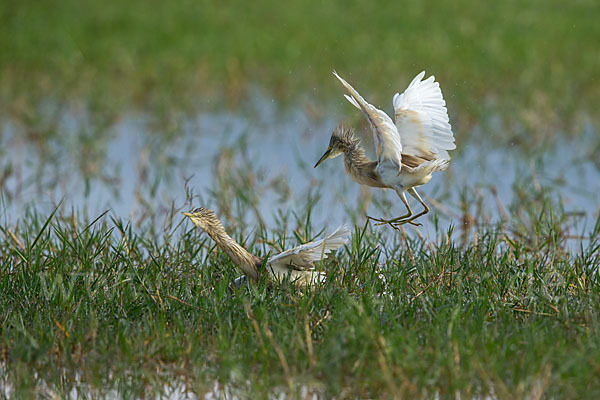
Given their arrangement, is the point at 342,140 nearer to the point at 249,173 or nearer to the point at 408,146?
the point at 408,146

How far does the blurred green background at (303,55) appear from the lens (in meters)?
10.3

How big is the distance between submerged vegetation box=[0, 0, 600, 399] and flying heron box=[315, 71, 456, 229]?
38 cm

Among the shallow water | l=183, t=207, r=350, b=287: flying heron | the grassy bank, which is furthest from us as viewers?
the shallow water

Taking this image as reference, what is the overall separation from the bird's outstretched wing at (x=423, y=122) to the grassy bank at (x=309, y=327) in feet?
2.04

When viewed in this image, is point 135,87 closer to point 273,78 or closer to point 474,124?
point 273,78

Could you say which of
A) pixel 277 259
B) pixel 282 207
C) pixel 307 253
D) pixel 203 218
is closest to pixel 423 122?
pixel 307 253

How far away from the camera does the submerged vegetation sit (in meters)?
3.97

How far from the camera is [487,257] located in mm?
5305

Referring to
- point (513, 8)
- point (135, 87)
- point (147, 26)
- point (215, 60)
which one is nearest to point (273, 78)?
point (215, 60)

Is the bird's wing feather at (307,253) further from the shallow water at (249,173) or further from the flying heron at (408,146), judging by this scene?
the shallow water at (249,173)

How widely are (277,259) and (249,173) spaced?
10.6ft

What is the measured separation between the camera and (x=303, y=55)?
39.6 ft

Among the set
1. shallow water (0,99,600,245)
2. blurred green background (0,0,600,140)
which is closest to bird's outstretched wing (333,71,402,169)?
shallow water (0,99,600,245)

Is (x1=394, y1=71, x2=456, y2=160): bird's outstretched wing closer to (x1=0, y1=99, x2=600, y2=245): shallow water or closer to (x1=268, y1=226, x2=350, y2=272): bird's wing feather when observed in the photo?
(x1=268, y1=226, x2=350, y2=272): bird's wing feather
